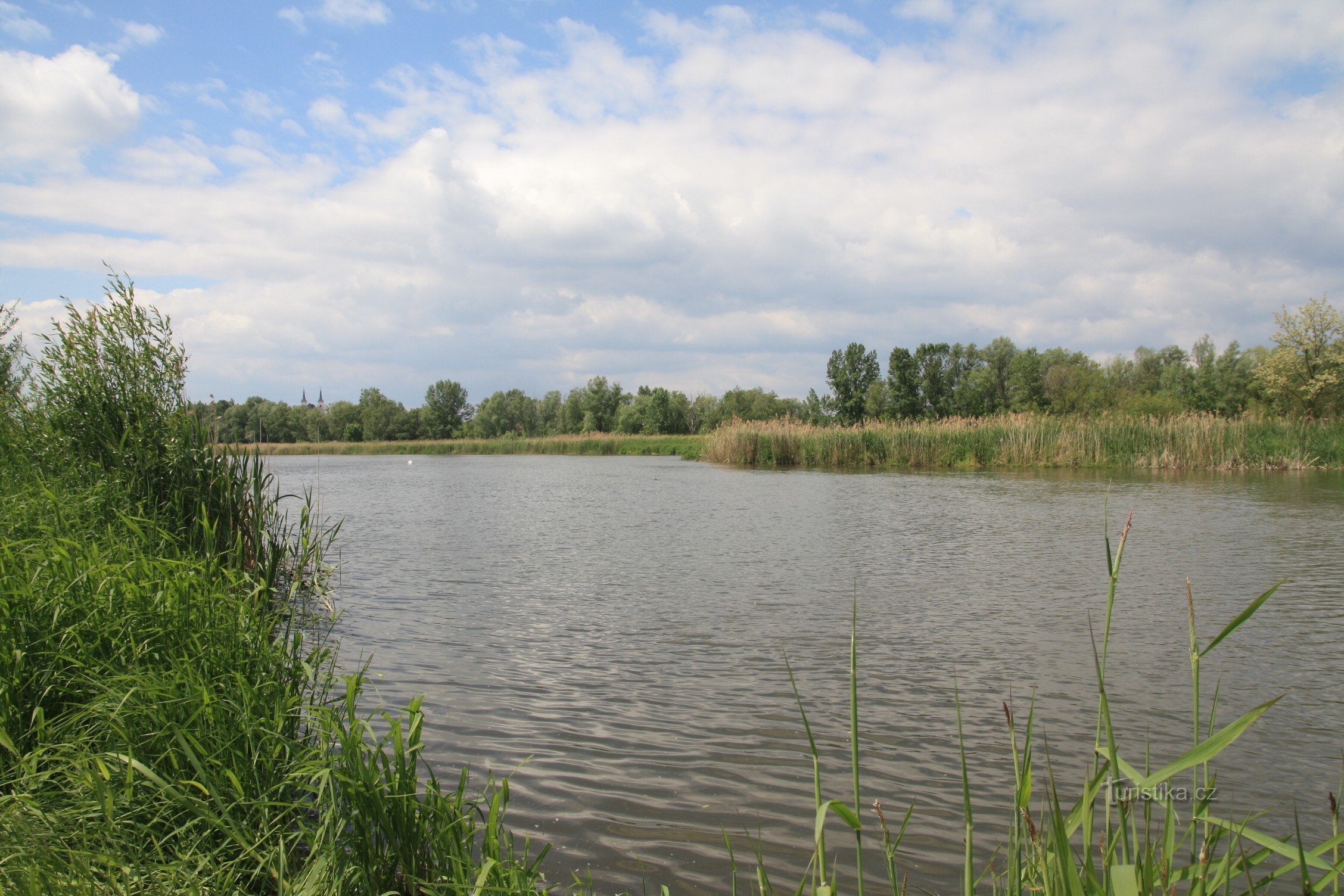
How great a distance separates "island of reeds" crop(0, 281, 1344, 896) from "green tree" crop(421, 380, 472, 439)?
92.0 metres

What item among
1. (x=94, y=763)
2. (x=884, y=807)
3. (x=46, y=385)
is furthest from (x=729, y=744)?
(x=46, y=385)

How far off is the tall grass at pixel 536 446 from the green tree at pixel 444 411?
22414 millimetres

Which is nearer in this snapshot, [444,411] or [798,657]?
[798,657]

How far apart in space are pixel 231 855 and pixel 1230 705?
521cm

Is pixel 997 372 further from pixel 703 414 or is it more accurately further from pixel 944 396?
pixel 703 414

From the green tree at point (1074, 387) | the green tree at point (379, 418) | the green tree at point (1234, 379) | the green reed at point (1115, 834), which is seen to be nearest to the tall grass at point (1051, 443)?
the green tree at point (1074, 387)

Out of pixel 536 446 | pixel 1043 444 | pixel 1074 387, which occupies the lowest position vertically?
pixel 536 446

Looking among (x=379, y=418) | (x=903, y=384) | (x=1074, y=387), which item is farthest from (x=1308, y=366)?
(x=379, y=418)

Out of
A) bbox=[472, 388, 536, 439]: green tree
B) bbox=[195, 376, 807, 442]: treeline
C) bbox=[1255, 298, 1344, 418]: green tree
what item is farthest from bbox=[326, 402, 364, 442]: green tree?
bbox=[1255, 298, 1344, 418]: green tree

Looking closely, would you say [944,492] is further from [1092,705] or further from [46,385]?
[46,385]

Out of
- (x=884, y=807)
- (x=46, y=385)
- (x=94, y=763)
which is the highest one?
(x=46, y=385)

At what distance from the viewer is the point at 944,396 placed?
68562mm

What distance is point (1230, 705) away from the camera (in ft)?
15.3

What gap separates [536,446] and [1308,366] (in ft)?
150
